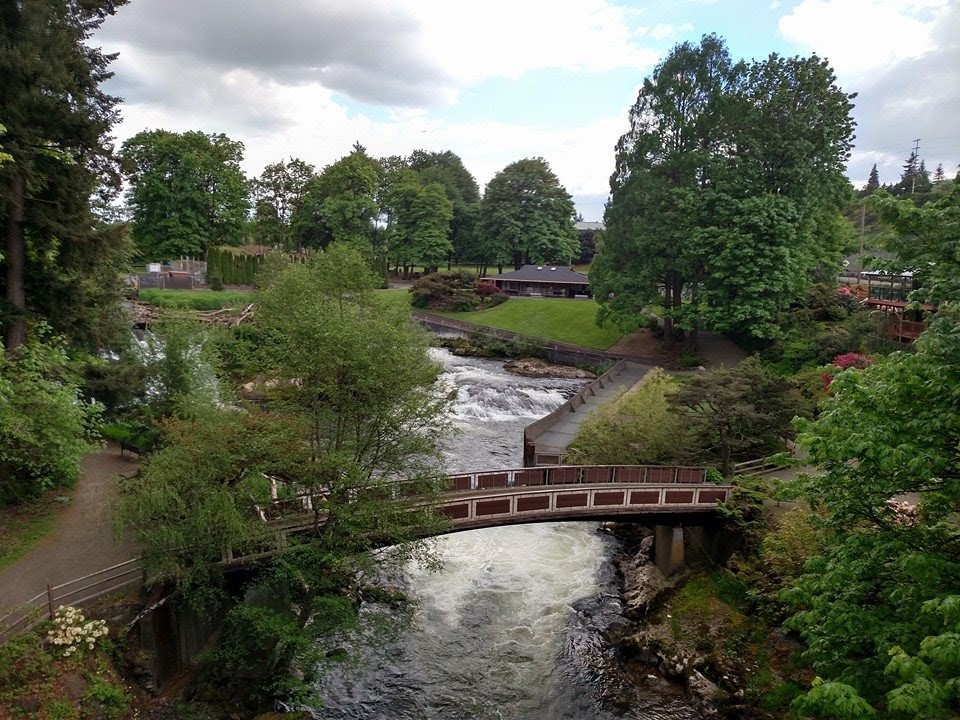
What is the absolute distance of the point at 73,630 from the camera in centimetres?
1353

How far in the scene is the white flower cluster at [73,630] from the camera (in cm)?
1338

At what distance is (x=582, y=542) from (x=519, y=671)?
8582 mm

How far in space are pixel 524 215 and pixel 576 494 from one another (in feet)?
236

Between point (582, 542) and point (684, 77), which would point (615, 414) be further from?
point (684, 77)

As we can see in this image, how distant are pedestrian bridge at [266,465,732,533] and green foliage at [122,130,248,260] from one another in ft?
204

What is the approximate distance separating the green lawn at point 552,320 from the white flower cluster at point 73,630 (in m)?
46.0

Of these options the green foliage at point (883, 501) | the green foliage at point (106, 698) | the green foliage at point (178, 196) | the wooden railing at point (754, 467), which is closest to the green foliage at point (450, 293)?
the green foliage at point (178, 196)

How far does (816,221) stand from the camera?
4366cm

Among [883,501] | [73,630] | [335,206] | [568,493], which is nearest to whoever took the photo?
[883,501]

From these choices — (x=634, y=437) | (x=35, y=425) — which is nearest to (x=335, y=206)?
(x=634, y=437)

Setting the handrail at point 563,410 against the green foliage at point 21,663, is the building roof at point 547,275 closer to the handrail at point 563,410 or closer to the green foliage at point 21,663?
the handrail at point 563,410

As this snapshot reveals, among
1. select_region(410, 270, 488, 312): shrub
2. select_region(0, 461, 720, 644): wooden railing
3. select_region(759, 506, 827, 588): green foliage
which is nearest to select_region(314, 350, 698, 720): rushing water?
select_region(0, 461, 720, 644): wooden railing

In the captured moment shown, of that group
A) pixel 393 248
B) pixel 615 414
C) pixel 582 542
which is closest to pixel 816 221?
pixel 615 414

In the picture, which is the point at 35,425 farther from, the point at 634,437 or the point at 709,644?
the point at 634,437
